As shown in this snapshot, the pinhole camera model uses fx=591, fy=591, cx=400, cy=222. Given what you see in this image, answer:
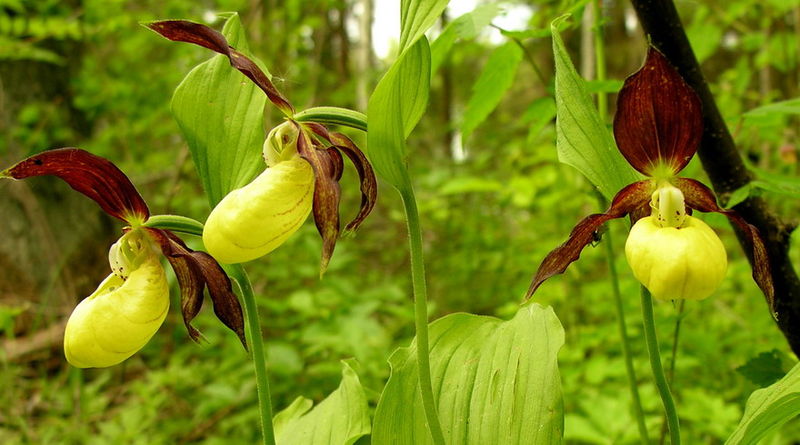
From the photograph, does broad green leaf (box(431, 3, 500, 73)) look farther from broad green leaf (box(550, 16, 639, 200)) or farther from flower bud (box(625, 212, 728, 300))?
flower bud (box(625, 212, 728, 300))

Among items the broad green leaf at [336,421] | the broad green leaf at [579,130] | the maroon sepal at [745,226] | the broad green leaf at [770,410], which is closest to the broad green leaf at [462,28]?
the broad green leaf at [579,130]

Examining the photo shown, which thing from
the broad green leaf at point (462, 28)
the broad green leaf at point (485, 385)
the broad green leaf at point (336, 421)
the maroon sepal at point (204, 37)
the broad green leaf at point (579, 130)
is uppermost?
the broad green leaf at point (462, 28)

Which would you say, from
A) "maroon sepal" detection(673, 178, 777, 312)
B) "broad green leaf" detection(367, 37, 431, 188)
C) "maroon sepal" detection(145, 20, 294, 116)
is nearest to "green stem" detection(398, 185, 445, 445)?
"broad green leaf" detection(367, 37, 431, 188)

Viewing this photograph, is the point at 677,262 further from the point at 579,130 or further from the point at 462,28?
the point at 462,28

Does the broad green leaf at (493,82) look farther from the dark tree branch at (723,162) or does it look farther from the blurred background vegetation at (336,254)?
the dark tree branch at (723,162)

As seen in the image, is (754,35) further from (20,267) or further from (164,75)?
(20,267)

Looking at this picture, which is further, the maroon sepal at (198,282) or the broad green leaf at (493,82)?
the broad green leaf at (493,82)

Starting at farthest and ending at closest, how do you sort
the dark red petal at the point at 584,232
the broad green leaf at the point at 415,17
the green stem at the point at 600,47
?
the green stem at the point at 600,47 → the dark red petal at the point at 584,232 → the broad green leaf at the point at 415,17
